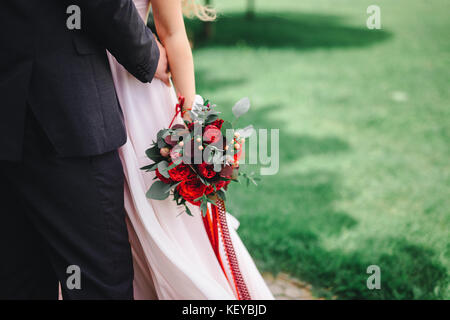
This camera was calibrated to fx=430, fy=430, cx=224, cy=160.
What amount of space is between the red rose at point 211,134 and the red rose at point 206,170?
9cm

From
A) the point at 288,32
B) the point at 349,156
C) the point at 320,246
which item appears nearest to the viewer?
the point at 320,246

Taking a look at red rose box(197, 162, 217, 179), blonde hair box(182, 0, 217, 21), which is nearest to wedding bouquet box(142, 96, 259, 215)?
red rose box(197, 162, 217, 179)

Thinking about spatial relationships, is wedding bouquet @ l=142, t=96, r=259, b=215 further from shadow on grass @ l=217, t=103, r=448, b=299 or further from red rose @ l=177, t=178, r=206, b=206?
shadow on grass @ l=217, t=103, r=448, b=299

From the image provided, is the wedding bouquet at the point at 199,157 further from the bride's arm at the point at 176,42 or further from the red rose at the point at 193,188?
the bride's arm at the point at 176,42

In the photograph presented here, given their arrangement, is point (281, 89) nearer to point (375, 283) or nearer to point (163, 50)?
point (375, 283)

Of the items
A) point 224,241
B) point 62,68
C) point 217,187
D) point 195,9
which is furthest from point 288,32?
point 62,68

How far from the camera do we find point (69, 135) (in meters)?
1.51

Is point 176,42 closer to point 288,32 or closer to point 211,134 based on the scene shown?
point 211,134

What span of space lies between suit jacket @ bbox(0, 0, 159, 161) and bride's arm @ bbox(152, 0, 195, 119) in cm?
23

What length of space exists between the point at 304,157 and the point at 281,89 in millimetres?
2694

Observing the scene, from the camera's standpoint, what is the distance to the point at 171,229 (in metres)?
1.89

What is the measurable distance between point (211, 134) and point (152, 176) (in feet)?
1.30
